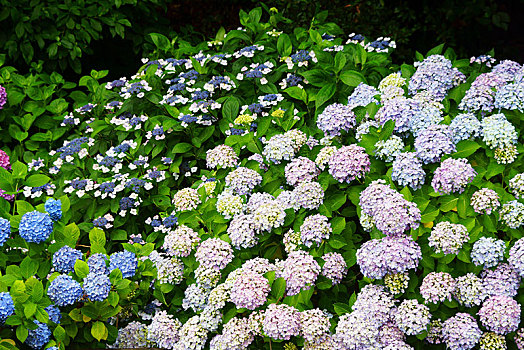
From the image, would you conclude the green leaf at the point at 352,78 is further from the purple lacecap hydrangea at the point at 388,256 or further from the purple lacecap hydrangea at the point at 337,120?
the purple lacecap hydrangea at the point at 388,256

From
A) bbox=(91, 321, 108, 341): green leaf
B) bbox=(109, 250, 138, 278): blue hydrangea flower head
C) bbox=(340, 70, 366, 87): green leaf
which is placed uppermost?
bbox=(340, 70, 366, 87): green leaf

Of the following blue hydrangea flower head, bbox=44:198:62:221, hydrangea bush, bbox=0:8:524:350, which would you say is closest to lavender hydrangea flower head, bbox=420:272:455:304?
hydrangea bush, bbox=0:8:524:350

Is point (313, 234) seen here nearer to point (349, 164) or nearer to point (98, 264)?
point (349, 164)

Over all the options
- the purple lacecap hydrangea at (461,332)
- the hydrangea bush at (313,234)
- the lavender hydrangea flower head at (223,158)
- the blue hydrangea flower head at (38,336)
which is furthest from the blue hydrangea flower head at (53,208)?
the purple lacecap hydrangea at (461,332)

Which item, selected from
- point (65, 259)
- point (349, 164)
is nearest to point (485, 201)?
point (349, 164)

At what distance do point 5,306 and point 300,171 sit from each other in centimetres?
132

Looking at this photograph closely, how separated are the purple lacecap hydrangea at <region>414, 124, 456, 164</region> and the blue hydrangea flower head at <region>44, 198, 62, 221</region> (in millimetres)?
1632

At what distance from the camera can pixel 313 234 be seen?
2562 millimetres

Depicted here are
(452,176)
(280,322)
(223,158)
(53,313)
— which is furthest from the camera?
(223,158)

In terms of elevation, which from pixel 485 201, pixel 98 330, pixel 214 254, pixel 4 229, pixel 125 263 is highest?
pixel 485 201

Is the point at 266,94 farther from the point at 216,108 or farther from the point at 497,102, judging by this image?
A: the point at 497,102

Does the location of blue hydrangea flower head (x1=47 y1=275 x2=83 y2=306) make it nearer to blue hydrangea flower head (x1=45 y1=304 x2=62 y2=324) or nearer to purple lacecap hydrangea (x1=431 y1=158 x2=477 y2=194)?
blue hydrangea flower head (x1=45 y1=304 x2=62 y2=324)

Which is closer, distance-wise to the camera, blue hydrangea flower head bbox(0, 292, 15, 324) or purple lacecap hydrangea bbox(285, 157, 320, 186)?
blue hydrangea flower head bbox(0, 292, 15, 324)

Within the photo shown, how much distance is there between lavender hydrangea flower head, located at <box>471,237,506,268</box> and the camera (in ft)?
8.00
